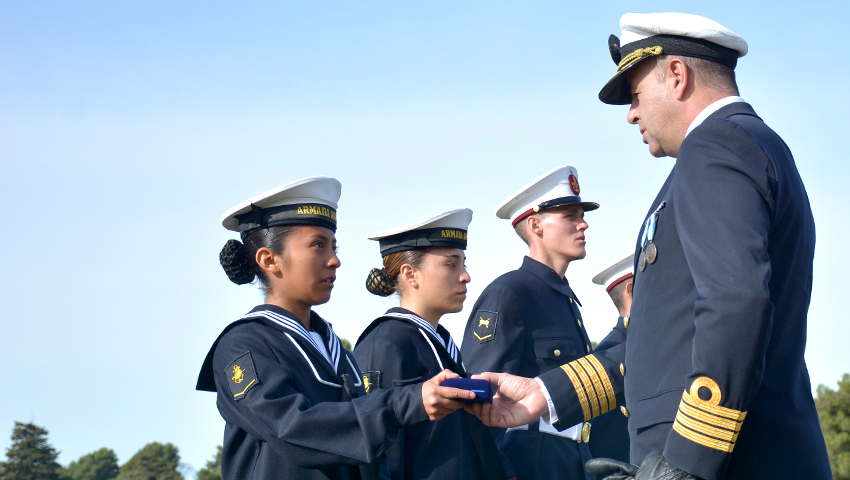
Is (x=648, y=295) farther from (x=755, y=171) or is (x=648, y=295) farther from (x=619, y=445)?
(x=619, y=445)

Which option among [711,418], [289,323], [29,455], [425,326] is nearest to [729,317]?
[711,418]

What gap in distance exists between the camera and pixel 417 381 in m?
4.58

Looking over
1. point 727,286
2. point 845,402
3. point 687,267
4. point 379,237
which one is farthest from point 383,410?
point 845,402

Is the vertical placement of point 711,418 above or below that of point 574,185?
below

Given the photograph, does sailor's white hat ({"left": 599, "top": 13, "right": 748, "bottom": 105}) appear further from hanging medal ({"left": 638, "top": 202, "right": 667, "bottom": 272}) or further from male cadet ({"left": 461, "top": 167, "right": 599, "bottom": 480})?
male cadet ({"left": 461, "top": 167, "right": 599, "bottom": 480})

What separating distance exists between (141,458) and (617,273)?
15.8 m

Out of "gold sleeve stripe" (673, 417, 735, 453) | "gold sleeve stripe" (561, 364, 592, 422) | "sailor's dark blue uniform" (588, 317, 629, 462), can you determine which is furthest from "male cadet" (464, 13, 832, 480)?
"sailor's dark blue uniform" (588, 317, 629, 462)

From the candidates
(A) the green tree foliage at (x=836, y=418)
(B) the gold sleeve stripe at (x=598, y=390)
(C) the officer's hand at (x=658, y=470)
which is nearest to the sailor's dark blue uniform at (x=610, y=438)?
(B) the gold sleeve stripe at (x=598, y=390)

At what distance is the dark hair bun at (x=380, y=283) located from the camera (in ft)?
18.6

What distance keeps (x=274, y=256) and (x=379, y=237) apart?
64.2 inches

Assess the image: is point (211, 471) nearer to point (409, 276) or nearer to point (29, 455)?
point (29, 455)

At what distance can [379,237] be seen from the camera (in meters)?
5.78

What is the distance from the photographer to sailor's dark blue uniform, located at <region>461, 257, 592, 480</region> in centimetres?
539

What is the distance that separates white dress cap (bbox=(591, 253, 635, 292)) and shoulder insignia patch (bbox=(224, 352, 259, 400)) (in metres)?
5.38
